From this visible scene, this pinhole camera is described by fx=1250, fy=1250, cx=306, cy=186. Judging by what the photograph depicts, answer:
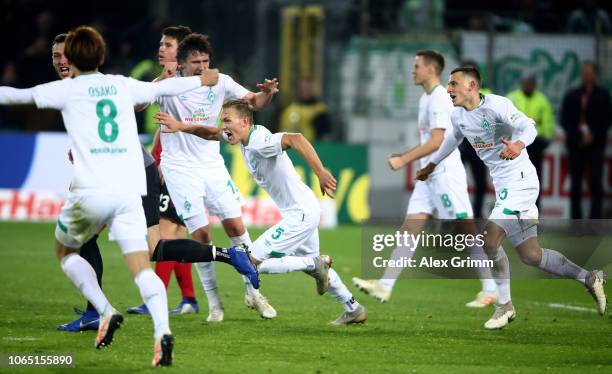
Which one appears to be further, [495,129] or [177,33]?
[177,33]

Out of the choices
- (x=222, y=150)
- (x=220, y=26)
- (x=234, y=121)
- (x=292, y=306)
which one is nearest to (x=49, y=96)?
(x=234, y=121)

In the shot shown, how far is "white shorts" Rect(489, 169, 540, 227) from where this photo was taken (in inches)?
417

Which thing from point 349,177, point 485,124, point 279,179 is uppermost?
point 485,124

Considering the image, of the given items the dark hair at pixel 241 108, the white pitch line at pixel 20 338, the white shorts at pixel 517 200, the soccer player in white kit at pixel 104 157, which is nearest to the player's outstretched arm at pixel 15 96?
the soccer player in white kit at pixel 104 157

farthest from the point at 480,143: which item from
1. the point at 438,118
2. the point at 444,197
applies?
the point at 444,197

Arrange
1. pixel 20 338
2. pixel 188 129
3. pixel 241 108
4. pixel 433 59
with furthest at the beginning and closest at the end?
1. pixel 433 59
2. pixel 241 108
3. pixel 188 129
4. pixel 20 338

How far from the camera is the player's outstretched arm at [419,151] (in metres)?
10.7

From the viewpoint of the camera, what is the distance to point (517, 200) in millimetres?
10664

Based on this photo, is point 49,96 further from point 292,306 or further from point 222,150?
point 222,150

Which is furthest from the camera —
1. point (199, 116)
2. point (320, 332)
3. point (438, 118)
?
point (438, 118)

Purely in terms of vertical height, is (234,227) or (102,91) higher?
(102,91)

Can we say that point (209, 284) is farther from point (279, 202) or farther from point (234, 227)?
point (279, 202)

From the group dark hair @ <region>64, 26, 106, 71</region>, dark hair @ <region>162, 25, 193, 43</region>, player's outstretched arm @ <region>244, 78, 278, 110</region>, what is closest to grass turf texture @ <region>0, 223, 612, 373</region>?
player's outstretched arm @ <region>244, 78, 278, 110</region>

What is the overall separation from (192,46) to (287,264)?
205 cm
